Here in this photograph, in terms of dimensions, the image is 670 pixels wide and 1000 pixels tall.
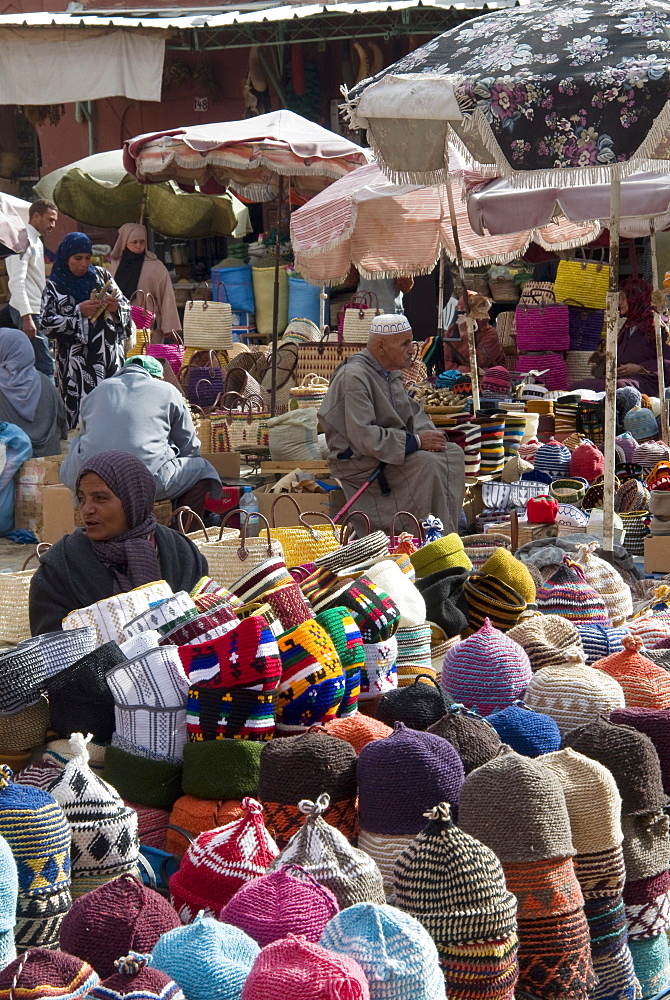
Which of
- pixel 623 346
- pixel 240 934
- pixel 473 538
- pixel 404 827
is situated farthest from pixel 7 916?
pixel 623 346

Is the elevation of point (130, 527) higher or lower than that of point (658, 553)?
higher

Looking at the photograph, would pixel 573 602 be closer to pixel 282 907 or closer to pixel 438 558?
pixel 438 558

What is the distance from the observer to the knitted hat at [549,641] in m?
2.84

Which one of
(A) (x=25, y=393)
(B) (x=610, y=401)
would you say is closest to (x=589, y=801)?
(B) (x=610, y=401)

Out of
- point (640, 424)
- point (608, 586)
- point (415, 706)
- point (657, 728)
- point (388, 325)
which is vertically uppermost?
point (388, 325)

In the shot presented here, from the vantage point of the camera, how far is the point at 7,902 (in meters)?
1.69

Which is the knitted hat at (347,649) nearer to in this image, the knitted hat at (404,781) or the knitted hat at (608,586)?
the knitted hat at (404,781)

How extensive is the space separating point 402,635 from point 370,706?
0.27m

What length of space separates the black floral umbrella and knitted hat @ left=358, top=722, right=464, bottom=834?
294 centimetres

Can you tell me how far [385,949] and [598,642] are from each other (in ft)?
5.85

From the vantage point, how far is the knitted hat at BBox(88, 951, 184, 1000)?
1479mm

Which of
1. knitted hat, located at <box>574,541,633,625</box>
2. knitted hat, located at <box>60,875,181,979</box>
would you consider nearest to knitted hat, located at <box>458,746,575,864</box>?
knitted hat, located at <box>60,875,181,979</box>

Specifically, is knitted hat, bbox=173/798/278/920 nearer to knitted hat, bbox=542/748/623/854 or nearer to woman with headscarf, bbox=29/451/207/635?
knitted hat, bbox=542/748/623/854

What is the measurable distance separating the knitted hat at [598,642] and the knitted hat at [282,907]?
1631mm
